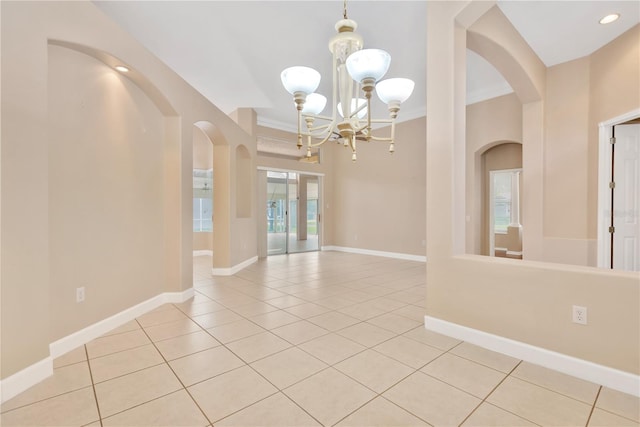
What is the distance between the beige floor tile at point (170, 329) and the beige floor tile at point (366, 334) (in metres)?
1.46

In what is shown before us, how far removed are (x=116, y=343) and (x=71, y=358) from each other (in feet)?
1.03

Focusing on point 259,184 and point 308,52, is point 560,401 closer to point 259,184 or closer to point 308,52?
point 308,52

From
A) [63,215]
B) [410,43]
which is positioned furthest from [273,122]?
[63,215]

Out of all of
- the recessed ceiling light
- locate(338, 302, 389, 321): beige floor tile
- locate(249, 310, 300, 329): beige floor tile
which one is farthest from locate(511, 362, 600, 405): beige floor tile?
the recessed ceiling light

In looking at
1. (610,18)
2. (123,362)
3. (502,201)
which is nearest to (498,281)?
(123,362)

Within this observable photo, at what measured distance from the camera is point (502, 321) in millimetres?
2309

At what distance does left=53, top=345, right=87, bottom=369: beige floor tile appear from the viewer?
213 cm

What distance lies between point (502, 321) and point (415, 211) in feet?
14.8

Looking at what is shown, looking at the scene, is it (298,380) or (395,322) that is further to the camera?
(395,322)

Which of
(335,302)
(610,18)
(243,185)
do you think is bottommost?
(335,302)

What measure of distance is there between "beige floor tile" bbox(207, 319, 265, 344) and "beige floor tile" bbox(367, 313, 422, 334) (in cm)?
118

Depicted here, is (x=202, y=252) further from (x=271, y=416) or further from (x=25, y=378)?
(x=271, y=416)

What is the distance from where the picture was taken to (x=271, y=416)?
5.17 feet

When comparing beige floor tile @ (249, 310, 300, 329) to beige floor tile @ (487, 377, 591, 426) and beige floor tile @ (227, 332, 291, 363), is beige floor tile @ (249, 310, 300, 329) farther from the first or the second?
beige floor tile @ (487, 377, 591, 426)
